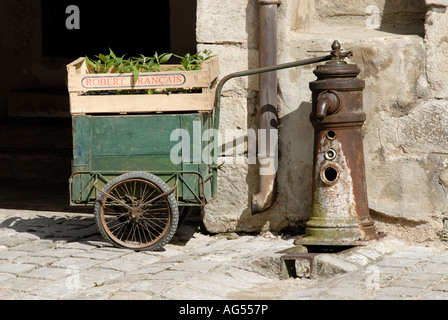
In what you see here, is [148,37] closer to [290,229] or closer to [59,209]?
[59,209]

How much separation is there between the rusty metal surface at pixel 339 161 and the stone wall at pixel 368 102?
0.34 m

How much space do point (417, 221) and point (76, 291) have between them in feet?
9.02

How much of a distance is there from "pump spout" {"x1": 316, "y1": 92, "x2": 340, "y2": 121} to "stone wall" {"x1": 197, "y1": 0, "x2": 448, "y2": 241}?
1.69ft

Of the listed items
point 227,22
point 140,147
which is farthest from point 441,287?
point 227,22

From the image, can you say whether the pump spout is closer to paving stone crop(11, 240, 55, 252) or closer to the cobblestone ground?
the cobblestone ground

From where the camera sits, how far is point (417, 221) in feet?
21.4

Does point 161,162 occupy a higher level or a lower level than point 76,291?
higher

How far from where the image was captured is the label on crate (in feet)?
20.5

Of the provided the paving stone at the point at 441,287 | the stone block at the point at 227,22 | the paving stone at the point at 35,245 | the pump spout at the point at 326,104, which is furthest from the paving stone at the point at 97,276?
the stone block at the point at 227,22

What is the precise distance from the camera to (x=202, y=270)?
5570 millimetres

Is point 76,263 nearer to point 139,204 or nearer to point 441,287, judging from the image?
point 139,204

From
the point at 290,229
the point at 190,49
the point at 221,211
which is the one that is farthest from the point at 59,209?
the point at 190,49

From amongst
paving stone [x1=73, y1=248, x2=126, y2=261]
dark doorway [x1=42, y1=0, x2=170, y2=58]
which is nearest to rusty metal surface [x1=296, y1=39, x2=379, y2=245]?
paving stone [x1=73, y1=248, x2=126, y2=261]

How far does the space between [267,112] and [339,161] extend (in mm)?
815
